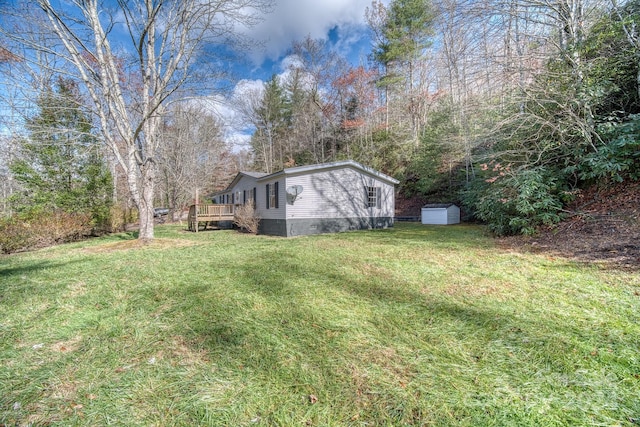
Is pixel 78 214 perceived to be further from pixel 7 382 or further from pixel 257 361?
pixel 257 361

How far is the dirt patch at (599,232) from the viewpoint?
4793 mm

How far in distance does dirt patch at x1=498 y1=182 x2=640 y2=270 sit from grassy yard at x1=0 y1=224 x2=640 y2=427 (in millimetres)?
866

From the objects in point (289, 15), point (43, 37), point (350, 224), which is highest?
point (289, 15)

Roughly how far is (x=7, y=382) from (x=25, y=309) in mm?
1849

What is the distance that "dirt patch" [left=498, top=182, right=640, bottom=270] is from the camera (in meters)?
4.79

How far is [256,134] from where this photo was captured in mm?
27422

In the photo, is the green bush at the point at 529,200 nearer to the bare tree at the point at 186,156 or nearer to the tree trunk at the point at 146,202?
the tree trunk at the point at 146,202

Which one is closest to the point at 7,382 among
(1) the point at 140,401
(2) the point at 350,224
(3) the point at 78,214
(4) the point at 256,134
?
(1) the point at 140,401

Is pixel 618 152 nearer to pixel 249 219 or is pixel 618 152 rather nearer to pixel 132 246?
pixel 249 219

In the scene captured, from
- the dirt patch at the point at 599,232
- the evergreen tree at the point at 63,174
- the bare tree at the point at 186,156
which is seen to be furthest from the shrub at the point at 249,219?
the dirt patch at the point at 599,232

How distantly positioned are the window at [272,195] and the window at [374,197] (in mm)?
4409

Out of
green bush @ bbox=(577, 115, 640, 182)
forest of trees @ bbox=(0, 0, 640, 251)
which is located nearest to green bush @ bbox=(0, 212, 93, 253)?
forest of trees @ bbox=(0, 0, 640, 251)

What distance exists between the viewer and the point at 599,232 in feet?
19.0

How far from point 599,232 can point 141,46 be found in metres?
13.3
